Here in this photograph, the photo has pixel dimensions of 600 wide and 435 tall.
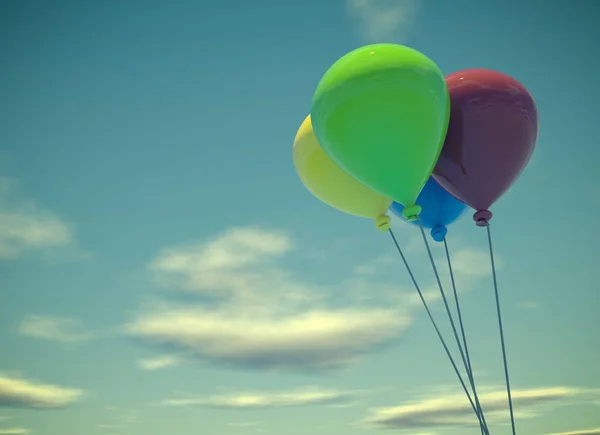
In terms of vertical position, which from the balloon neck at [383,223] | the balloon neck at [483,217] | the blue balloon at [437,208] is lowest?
the balloon neck at [483,217]

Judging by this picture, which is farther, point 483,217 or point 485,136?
point 483,217

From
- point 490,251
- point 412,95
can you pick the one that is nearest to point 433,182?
point 490,251

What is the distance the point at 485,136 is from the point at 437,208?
149 centimetres

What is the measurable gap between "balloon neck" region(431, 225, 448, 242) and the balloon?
0.70 metres

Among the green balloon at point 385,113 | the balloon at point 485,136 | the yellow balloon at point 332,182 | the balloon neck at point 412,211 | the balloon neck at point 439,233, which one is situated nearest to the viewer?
the green balloon at point 385,113

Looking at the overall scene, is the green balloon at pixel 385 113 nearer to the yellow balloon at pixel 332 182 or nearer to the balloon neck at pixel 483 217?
the yellow balloon at pixel 332 182

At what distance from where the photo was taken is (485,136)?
6.45m

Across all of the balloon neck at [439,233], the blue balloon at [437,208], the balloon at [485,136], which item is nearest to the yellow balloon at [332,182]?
the blue balloon at [437,208]

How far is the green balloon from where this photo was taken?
587 centimetres

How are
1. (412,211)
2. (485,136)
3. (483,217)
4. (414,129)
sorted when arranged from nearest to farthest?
(414,129), (485,136), (412,211), (483,217)

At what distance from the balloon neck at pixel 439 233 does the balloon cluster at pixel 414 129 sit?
0.70 metres

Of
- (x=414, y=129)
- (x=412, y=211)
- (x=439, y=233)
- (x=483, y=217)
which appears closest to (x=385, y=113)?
(x=414, y=129)

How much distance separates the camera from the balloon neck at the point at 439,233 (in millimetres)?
7477

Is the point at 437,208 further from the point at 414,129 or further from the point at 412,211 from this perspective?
the point at 414,129
